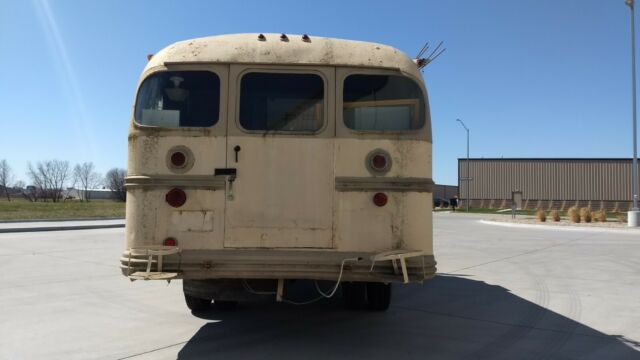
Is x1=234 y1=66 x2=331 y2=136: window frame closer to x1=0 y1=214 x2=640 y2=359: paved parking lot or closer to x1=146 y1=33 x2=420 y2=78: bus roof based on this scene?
x1=146 y1=33 x2=420 y2=78: bus roof

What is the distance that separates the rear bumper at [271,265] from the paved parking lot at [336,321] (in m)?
0.85

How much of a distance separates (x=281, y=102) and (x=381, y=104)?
3.06ft

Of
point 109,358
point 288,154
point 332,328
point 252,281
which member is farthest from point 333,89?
point 109,358

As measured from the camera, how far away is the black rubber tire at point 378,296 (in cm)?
655

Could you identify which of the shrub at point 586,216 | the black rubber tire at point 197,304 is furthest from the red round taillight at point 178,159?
the shrub at point 586,216

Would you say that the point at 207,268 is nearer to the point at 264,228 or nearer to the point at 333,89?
the point at 264,228

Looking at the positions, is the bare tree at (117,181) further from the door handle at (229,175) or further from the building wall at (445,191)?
the door handle at (229,175)

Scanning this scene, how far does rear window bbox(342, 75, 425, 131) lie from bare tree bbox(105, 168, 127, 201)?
9159cm

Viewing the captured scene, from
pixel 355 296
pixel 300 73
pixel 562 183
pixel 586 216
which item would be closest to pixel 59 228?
pixel 355 296

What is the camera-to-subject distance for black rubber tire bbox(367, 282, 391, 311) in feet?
21.5

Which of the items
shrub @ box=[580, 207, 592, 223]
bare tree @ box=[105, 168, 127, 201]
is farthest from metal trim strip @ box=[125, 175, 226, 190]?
bare tree @ box=[105, 168, 127, 201]

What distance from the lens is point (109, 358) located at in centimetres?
479

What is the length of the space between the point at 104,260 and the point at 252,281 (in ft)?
26.6

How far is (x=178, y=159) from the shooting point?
469 cm
